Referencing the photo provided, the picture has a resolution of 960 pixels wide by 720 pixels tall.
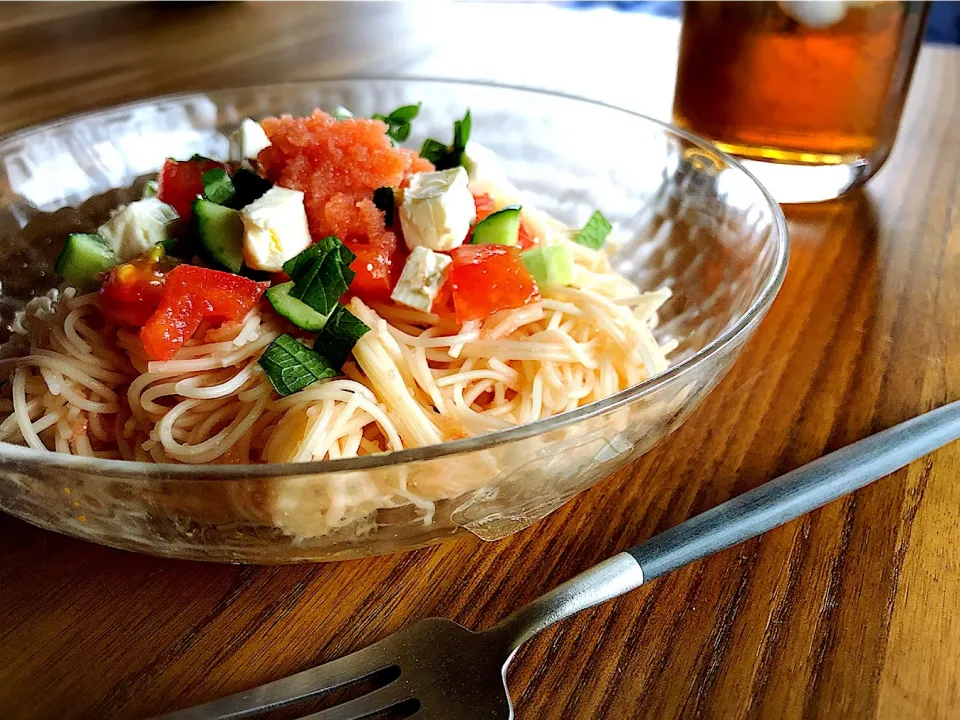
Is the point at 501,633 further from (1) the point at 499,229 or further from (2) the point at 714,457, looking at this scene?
(1) the point at 499,229

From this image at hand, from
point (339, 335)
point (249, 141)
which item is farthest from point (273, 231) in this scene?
point (249, 141)

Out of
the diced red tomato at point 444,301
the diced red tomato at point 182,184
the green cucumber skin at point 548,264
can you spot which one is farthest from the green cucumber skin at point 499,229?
the diced red tomato at point 182,184

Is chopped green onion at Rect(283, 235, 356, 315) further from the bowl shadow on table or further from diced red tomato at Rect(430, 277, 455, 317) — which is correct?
the bowl shadow on table

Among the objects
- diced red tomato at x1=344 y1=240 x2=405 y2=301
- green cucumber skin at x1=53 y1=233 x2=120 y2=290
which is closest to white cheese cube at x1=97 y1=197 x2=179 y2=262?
green cucumber skin at x1=53 y1=233 x2=120 y2=290

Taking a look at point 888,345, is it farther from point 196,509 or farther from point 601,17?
point 601,17

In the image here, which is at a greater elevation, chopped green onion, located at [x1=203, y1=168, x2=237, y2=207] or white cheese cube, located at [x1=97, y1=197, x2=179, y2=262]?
chopped green onion, located at [x1=203, y1=168, x2=237, y2=207]

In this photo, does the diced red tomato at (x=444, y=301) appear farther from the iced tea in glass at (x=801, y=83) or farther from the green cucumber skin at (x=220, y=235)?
the iced tea in glass at (x=801, y=83)
